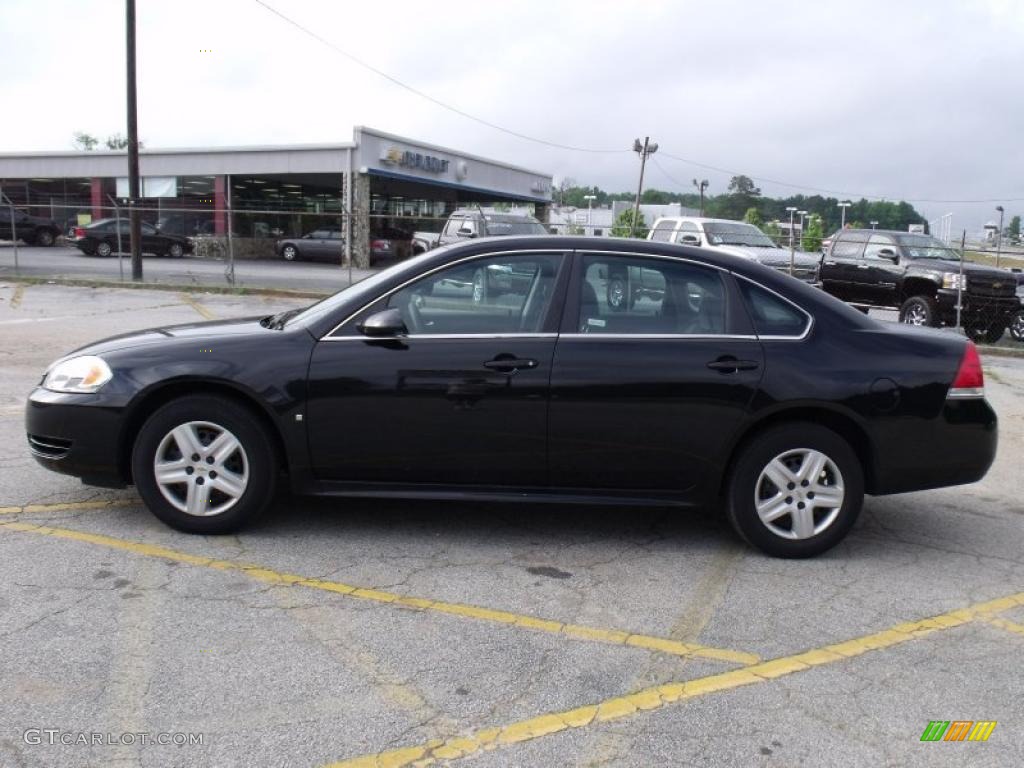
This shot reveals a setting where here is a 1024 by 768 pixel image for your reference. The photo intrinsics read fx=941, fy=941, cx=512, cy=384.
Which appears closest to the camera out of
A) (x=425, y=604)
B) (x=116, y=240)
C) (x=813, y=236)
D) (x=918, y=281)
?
(x=425, y=604)

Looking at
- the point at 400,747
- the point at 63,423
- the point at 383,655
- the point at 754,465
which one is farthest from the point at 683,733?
the point at 63,423

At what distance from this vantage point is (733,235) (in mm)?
19547

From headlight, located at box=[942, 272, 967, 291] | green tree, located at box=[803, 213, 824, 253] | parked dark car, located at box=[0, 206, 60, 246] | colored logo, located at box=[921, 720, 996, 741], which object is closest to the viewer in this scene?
colored logo, located at box=[921, 720, 996, 741]

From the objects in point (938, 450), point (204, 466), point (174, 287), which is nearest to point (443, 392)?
point (204, 466)

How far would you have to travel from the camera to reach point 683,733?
10.4 feet

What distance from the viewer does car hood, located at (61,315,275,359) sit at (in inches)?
195

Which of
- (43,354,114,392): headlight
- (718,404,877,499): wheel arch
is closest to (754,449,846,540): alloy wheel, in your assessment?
(718,404,877,499): wheel arch

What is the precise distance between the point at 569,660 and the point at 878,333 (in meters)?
2.48

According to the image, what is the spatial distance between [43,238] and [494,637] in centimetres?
4056

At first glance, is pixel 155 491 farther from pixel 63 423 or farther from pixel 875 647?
pixel 875 647

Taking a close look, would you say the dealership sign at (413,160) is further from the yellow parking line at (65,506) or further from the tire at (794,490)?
the tire at (794,490)

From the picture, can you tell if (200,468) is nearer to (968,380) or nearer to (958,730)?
(958,730)

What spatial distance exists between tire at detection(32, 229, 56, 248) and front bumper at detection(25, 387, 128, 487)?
125 ft

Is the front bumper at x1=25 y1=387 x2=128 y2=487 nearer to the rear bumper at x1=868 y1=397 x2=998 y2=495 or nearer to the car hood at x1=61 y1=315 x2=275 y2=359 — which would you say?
the car hood at x1=61 y1=315 x2=275 y2=359
